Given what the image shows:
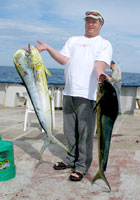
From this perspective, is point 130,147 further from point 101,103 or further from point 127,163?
point 101,103

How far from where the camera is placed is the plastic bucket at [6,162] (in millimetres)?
3578

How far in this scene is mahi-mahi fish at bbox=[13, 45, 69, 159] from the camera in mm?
3070

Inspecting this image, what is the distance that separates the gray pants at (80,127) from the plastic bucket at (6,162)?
32.9 inches

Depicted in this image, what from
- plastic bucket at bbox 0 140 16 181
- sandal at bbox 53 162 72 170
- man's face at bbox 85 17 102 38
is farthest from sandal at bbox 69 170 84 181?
man's face at bbox 85 17 102 38

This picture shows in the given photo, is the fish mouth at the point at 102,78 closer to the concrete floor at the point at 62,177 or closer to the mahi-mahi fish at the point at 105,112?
the mahi-mahi fish at the point at 105,112

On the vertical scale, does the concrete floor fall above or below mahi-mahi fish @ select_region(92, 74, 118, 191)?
below

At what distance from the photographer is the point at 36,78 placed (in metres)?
3.17

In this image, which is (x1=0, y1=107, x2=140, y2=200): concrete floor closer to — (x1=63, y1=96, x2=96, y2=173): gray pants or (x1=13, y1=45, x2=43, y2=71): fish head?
(x1=63, y1=96, x2=96, y2=173): gray pants

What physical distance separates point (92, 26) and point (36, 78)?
108cm

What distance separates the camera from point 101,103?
3150mm

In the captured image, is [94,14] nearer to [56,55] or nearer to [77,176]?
[56,55]

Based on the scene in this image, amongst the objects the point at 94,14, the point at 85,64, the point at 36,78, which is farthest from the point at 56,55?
the point at 94,14

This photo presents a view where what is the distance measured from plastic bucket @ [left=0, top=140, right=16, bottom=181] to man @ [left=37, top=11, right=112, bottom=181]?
824mm

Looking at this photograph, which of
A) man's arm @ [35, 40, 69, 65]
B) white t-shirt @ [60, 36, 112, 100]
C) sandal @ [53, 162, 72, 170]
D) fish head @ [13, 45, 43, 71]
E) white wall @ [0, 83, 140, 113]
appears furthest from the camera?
white wall @ [0, 83, 140, 113]
